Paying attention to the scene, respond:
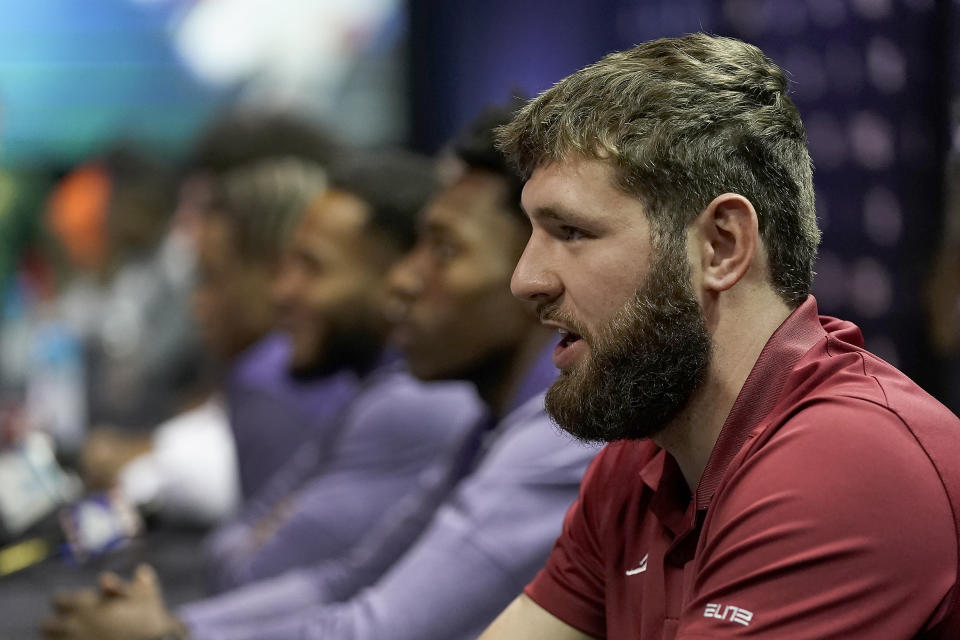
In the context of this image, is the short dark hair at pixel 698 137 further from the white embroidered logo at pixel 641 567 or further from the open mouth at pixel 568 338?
the white embroidered logo at pixel 641 567

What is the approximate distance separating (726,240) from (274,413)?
219cm

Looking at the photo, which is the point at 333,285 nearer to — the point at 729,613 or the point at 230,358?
the point at 230,358

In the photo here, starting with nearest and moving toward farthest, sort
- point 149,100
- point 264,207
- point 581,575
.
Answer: point 581,575 → point 264,207 → point 149,100

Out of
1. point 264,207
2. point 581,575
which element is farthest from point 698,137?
point 264,207

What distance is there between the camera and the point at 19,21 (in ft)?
18.7

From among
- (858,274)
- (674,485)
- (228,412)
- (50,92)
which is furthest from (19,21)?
(674,485)

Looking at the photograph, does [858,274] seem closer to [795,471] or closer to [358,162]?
[358,162]

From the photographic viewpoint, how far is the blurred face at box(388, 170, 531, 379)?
2.11 m

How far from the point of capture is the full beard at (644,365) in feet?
3.96

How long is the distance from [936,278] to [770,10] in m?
0.71

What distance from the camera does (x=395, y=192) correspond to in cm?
285

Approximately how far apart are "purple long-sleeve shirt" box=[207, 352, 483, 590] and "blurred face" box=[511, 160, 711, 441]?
128cm

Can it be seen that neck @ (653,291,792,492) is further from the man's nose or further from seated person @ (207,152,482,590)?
seated person @ (207,152,482,590)

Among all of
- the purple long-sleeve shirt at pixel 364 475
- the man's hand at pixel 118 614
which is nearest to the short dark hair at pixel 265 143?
the purple long-sleeve shirt at pixel 364 475
